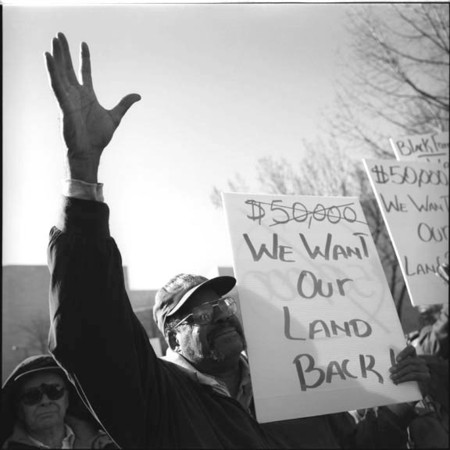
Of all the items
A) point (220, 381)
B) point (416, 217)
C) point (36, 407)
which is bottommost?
point (36, 407)

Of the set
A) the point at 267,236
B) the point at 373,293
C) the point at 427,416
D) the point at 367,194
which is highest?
the point at 367,194

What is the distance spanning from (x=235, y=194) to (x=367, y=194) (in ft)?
20.2

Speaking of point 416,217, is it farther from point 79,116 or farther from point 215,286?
point 79,116

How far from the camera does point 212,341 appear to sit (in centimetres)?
163

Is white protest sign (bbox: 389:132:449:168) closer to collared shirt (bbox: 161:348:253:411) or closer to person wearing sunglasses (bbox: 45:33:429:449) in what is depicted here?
person wearing sunglasses (bbox: 45:33:429:449)

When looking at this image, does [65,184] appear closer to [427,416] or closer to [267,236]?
[267,236]

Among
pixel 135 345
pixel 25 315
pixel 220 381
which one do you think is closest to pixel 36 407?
pixel 220 381

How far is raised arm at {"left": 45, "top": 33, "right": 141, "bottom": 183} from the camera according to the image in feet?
3.91

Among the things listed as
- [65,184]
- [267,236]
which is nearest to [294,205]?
[267,236]

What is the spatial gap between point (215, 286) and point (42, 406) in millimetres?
1100

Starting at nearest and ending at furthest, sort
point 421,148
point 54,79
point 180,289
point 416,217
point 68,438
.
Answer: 1. point 54,79
2. point 180,289
3. point 416,217
4. point 68,438
5. point 421,148

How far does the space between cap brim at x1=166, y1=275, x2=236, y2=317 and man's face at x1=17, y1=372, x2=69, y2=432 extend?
3.12ft

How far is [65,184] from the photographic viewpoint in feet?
4.02

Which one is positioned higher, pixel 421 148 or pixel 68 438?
pixel 421 148
